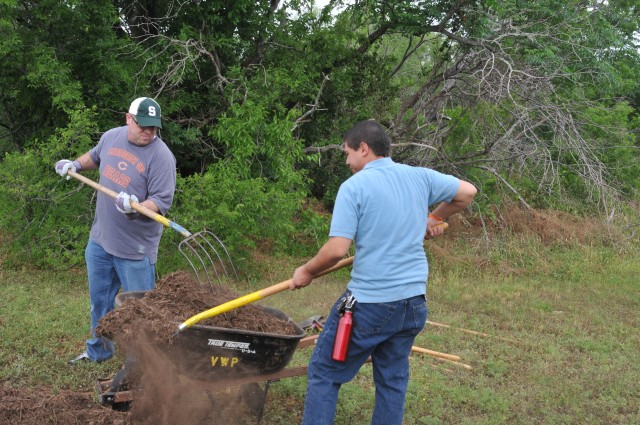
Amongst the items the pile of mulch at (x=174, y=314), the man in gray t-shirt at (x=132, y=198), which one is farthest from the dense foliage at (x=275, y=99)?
the pile of mulch at (x=174, y=314)

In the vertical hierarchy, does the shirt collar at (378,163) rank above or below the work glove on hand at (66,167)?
above

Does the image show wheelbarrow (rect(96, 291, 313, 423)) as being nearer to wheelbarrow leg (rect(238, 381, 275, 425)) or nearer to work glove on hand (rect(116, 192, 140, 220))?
wheelbarrow leg (rect(238, 381, 275, 425))

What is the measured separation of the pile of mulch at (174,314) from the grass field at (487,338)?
2.86 ft

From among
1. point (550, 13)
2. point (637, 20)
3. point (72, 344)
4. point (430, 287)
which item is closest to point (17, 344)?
point (72, 344)

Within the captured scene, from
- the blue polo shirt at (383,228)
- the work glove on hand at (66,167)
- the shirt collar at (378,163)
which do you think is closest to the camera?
the blue polo shirt at (383,228)

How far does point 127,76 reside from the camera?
9.27 m

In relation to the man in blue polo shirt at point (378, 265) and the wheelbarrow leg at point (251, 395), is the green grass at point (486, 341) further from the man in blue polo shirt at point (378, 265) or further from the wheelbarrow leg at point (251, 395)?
the man in blue polo shirt at point (378, 265)

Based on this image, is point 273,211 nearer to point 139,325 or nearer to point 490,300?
point 490,300

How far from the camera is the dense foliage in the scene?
28.4ft

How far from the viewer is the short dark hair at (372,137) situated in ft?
11.6

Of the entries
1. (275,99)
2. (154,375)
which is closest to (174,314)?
(154,375)

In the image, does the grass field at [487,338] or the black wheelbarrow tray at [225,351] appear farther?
the grass field at [487,338]

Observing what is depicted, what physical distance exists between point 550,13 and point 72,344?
968 centimetres

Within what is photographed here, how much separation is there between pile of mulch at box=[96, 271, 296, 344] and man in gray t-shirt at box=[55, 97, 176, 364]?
73 cm
